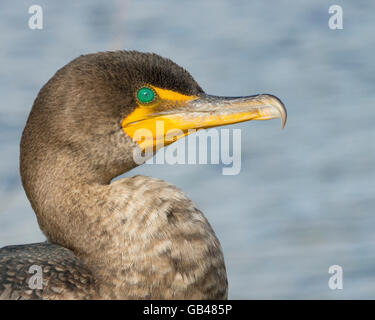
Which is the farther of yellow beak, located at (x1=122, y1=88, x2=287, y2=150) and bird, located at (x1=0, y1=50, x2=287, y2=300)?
yellow beak, located at (x1=122, y1=88, x2=287, y2=150)

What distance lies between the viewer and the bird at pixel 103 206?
15.8 feet

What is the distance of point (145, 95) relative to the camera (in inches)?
203

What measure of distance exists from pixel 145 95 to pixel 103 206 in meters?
0.60

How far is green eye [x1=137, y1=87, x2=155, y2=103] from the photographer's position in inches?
202

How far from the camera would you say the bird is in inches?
189

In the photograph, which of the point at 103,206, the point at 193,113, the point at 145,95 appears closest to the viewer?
the point at 103,206

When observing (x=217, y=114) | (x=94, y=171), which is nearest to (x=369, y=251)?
(x=217, y=114)

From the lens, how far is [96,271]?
15.9 ft

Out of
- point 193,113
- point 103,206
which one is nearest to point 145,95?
point 193,113

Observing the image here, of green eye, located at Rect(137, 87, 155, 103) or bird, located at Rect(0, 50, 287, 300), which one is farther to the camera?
green eye, located at Rect(137, 87, 155, 103)

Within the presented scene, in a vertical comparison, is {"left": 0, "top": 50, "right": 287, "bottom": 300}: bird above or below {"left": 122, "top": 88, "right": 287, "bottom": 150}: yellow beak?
below

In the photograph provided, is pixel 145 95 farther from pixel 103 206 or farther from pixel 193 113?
pixel 103 206

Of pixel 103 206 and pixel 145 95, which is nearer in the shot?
pixel 103 206

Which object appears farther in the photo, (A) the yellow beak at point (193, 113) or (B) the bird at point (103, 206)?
(A) the yellow beak at point (193, 113)
